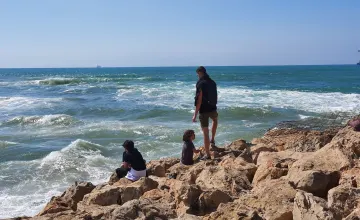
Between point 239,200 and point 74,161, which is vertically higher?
point 239,200

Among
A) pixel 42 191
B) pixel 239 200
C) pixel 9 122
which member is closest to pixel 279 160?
pixel 239 200

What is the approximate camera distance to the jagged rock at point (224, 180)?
4.91m

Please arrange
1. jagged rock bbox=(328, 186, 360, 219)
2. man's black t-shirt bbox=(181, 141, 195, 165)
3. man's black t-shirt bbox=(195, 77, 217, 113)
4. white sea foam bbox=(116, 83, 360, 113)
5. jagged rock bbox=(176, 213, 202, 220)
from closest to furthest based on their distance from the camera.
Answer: jagged rock bbox=(328, 186, 360, 219) < jagged rock bbox=(176, 213, 202, 220) < man's black t-shirt bbox=(181, 141, 195, 165) < man's black t-shirt bbox=(195, 77, 217, 113) < white sea foam bbox=(116, 83, 360, 113)

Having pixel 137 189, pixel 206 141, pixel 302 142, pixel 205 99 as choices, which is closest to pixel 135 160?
pixel 206 141

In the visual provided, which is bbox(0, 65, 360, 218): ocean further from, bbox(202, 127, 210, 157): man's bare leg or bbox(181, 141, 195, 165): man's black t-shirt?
bbox(202, 127, 210, 157): man's bare leg

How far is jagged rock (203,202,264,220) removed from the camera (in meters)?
3.65

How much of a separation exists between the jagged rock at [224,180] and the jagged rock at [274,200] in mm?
606

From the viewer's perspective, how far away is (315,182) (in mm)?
4191

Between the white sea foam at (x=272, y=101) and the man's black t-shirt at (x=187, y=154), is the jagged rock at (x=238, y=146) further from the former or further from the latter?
the white sea foam at (x=272, y=101)

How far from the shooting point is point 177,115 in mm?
17812

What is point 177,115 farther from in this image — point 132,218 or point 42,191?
point 132,218

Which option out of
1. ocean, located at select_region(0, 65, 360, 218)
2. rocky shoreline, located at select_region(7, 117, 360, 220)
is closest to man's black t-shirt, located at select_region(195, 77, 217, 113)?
rocky shoreline, located at select_region(7, 117, 360, 220)

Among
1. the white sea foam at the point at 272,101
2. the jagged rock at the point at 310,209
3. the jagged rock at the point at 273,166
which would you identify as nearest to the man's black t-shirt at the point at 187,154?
the jagged rock at the point at 273,166

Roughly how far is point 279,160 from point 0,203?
466 cm
